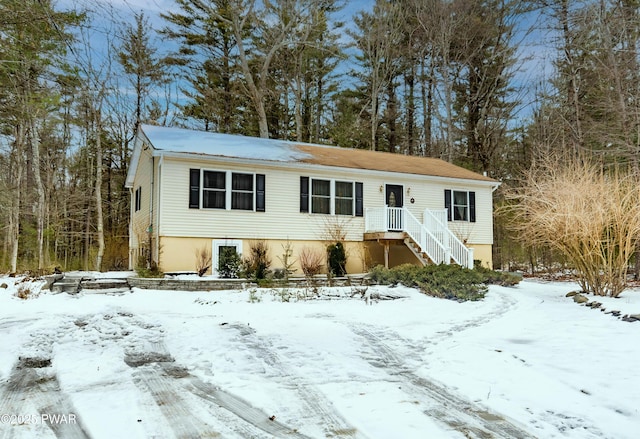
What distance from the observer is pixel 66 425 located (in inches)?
125

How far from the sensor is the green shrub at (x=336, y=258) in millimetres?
14766

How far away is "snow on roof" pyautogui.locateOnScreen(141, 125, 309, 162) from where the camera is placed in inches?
535

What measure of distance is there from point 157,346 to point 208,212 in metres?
8.17

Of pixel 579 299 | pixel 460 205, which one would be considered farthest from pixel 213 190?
pixel 460 205

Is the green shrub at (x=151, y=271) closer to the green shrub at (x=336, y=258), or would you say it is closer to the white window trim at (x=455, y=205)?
the green shrub at (x=336, y=258)

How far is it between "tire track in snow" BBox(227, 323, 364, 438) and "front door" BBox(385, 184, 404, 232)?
1008cm

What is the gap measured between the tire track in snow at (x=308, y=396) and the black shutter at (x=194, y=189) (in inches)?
319

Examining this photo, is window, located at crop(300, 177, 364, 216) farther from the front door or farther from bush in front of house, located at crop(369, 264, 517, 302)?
bush in front of house, located at crop(369, 264, 517, 302)

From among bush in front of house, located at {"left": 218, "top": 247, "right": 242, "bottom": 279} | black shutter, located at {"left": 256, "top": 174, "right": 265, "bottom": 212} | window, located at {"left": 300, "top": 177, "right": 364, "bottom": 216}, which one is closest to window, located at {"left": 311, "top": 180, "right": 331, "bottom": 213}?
window, located at {"left": 300, "top": 177, "right": 364, "bottom": 216}

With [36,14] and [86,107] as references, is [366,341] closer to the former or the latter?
[36,14]

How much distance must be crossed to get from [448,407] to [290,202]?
11.5 meters

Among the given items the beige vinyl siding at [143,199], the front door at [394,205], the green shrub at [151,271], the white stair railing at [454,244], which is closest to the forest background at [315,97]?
the beige vinyl siding at [143,199]

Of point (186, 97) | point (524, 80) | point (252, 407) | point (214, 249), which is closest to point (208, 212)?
point (214, 249)

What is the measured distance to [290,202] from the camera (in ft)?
48.6
